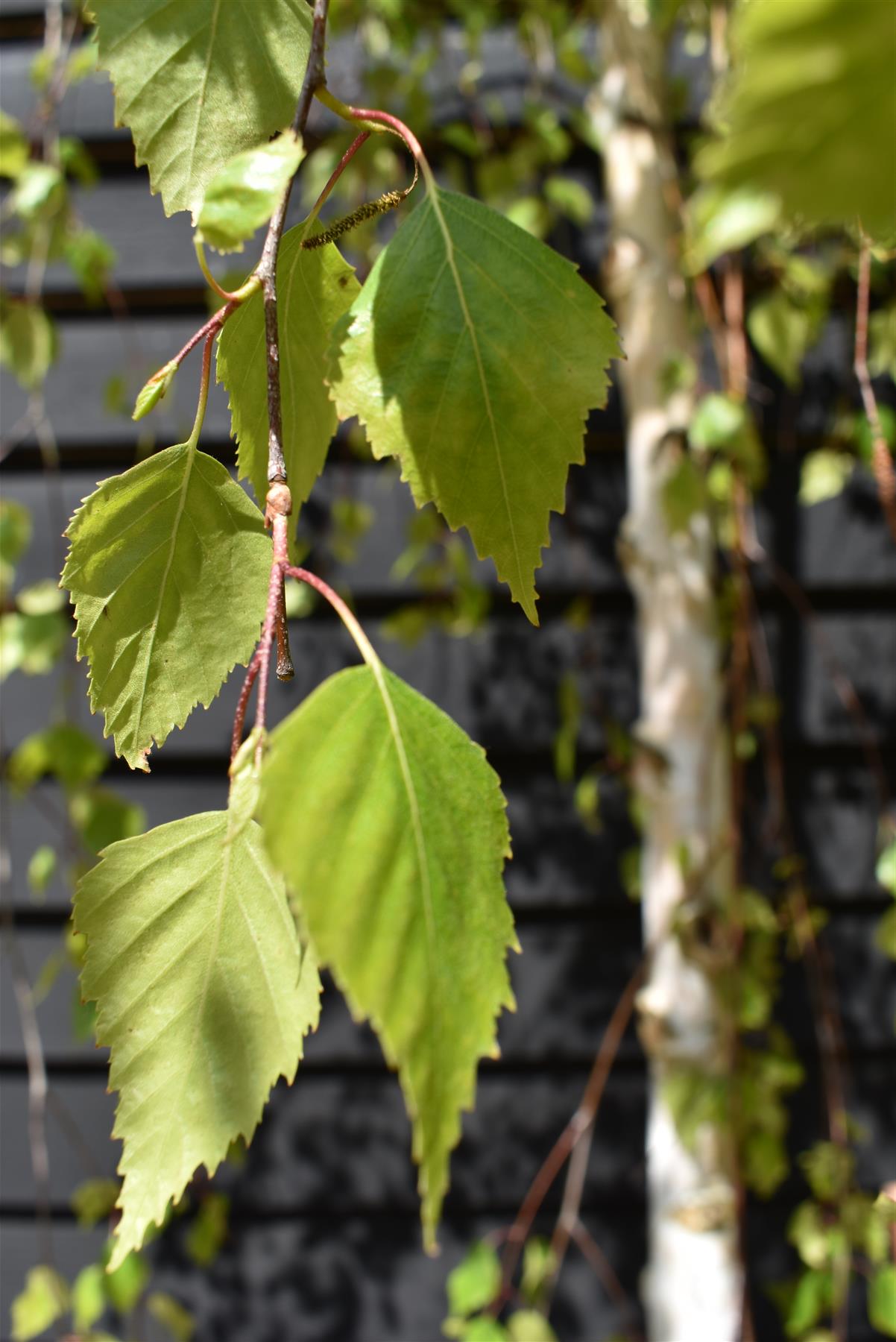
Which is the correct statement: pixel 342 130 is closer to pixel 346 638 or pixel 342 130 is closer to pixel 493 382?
pixel 346 638

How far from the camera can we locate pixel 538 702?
1110 millimetres

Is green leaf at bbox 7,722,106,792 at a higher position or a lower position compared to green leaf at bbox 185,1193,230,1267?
higher

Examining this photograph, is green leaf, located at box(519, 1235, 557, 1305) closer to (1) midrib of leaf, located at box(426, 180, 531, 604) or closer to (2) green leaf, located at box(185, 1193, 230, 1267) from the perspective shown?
(2) green leaf, located at box(185, 1193, 230, 1267)

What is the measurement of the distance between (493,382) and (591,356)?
0.03 metres

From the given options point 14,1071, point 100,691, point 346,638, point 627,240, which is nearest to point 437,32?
point 627,240

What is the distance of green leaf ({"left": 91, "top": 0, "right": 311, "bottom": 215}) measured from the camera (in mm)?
266

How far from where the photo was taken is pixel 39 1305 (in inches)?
36.7

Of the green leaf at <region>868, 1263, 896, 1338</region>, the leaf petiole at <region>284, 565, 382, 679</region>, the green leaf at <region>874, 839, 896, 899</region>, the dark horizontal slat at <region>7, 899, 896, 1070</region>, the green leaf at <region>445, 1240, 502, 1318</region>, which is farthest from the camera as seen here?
the dark horizontal slat at <region>7, 899, 896, 1070</region>

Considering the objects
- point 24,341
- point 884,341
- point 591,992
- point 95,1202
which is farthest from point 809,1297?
point 24,341

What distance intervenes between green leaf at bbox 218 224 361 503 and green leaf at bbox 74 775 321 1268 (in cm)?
11

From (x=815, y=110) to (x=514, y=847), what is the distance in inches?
40.2

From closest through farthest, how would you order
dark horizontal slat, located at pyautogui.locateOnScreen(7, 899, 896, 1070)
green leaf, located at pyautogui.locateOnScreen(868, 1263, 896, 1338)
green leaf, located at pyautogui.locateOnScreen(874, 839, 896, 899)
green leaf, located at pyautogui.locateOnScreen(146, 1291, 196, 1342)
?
green leaf, located at pyautogui.locateOnScreen(874, 839, 896, 899)
green leaf, located at pyautogui.locateOnScreen(868, 1263, 896, 1338)
green leaf, located at pyautogui.locateOnScreen(146, 1291, 196, 1342)
dark horizontal slat, located at pyautogui.locateOnScreen(7, 899, 896, 1070)

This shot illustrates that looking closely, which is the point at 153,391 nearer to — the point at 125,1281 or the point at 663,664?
the point at 663,664

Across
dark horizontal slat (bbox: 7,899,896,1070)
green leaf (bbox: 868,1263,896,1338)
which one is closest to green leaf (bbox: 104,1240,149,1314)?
dark horizontal slat (bbox: 7,899,896,1070)
